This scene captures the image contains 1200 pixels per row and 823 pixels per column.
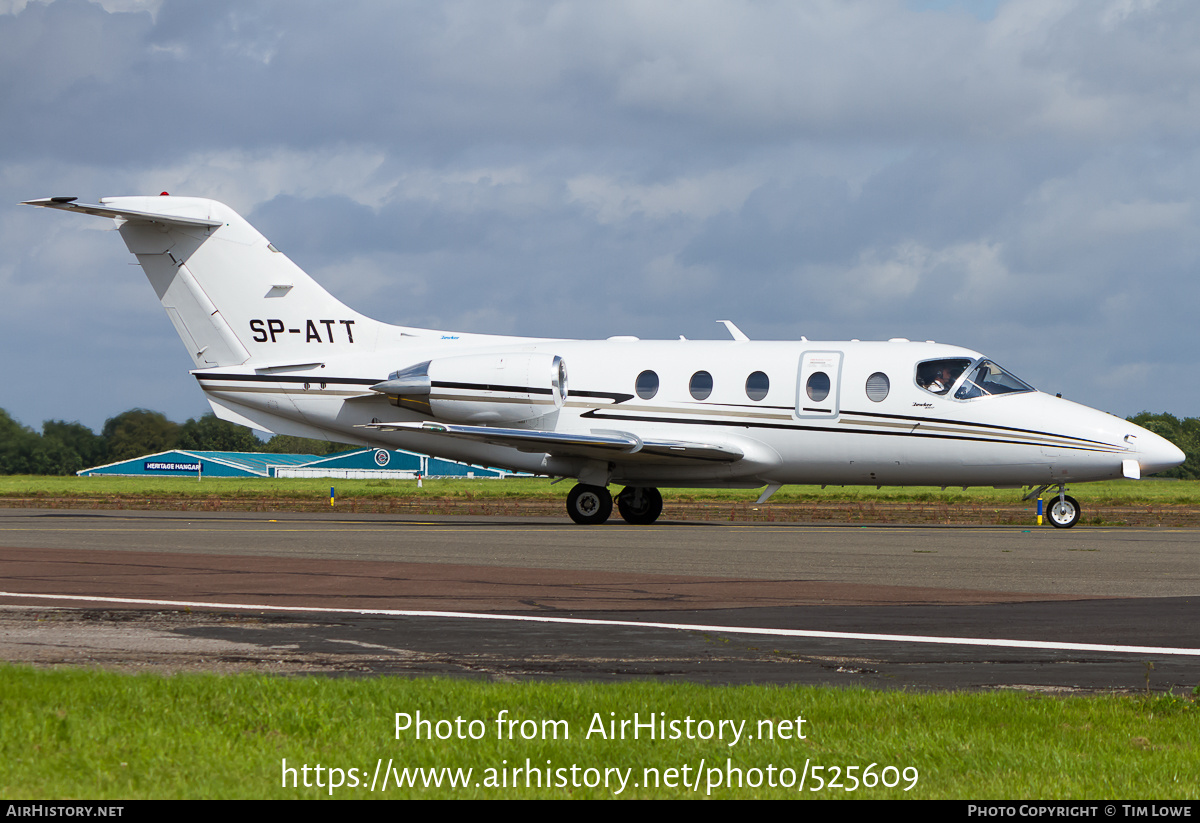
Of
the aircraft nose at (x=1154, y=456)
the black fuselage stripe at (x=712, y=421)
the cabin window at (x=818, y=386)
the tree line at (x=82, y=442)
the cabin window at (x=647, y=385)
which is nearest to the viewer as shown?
the aircraft nose at (x=1154, y=456)

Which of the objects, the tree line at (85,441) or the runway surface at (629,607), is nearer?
the runway surface at (629,607)

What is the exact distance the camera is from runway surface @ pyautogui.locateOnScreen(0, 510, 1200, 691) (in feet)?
26.0

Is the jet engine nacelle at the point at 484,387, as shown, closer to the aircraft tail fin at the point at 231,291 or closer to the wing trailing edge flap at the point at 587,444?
the wing trailing edge flap at the point at 587,444

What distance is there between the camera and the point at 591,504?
26281 millimetres

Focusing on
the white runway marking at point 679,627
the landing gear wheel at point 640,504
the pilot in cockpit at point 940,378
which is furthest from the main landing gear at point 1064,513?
the white runway marking at point 679,627

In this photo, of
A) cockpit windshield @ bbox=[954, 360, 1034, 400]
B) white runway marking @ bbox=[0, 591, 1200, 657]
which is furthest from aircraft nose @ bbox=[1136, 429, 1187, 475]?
white runway marking @ bbox=[0, 591, 1200, 657]

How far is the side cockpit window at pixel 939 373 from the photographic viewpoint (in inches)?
960

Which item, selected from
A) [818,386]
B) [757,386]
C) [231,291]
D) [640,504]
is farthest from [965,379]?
[231,291]

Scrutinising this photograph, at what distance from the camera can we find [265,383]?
2748 centimetres

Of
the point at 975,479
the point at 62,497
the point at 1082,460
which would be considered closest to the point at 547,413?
the point at 975,479

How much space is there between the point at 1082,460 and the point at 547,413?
410 inches

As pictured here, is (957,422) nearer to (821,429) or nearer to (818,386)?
(821,429)

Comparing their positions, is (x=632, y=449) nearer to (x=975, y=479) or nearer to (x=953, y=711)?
(x=975, y=479)

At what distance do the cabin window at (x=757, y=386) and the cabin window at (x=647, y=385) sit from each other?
1871 millimetres
